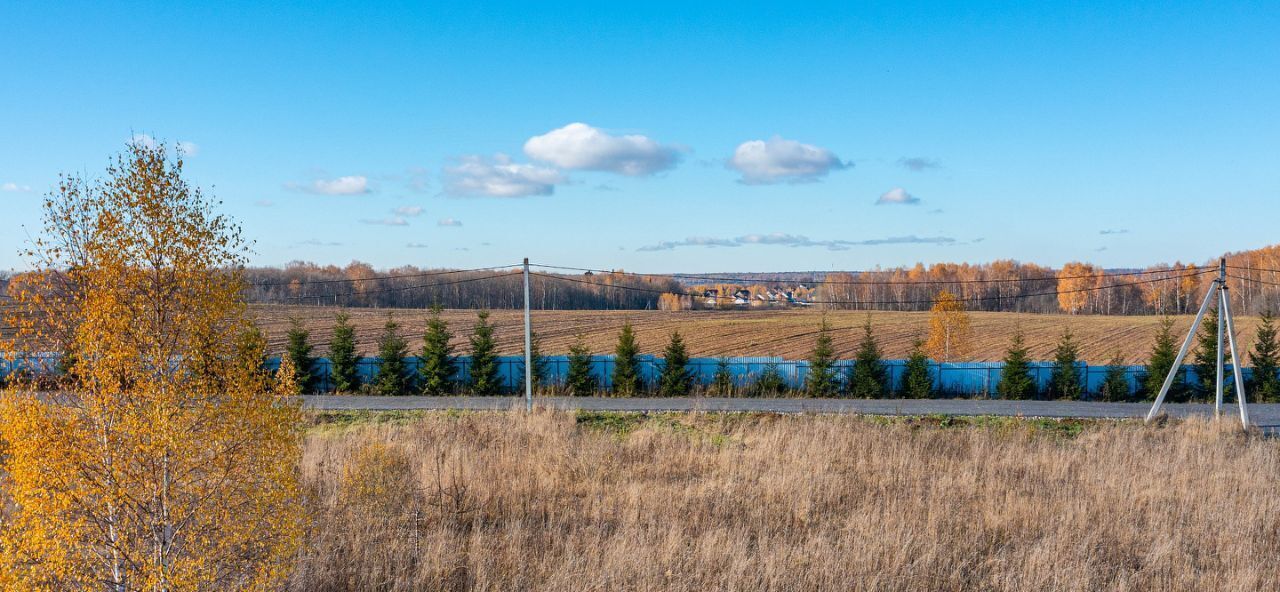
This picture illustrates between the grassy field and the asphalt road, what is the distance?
22188mm

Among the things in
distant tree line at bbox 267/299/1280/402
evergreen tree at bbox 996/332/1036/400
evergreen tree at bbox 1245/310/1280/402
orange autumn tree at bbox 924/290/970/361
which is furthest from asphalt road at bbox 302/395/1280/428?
orange autumn tree at bbox 924/290/970/361

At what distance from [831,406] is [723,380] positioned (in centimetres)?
557

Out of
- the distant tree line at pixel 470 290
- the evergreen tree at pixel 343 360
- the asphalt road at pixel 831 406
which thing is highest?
the distant tree line at pixel 470 290

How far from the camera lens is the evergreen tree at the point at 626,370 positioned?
28.2 m

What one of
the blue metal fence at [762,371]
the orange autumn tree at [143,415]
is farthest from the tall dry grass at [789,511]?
the blue metal fence at [762,371]

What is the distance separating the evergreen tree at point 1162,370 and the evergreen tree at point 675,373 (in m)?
17.2

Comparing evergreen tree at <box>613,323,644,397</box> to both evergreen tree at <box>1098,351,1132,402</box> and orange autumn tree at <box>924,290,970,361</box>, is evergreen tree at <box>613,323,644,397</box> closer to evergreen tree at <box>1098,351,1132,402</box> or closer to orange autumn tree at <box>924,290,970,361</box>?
evergreen tree at <box>1098,351,1132,402</box>

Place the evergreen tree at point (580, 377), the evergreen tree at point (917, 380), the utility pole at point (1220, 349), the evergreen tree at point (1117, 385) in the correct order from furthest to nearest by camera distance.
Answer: the evergreen tree at point (580, 377), the evergreen tree at point (917, 380), the evergreen tree at point (1117, 385), the utility pole at point (1220, 349)

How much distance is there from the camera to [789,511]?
10.5 meters

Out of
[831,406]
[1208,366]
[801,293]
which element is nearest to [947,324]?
[1208,366]

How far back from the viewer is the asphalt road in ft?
72.4

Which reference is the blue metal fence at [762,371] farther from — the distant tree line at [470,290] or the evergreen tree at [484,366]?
the distant tree line at [470,290]

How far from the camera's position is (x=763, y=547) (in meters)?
8.75

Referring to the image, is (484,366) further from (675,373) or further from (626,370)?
(675,373)
